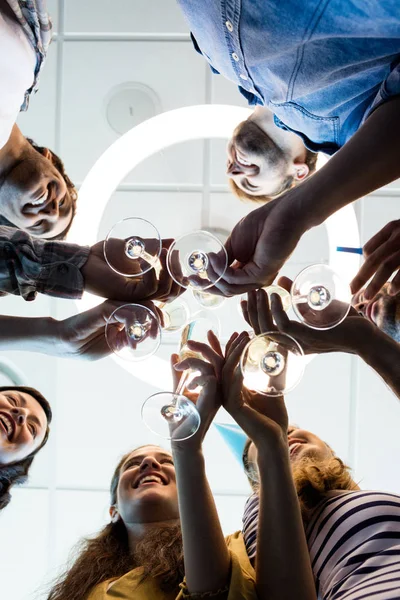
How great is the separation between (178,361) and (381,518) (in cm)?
51

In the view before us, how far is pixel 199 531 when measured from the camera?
1.15m

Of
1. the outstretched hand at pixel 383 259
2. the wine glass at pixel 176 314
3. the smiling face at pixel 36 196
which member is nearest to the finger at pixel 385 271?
the outstretched hand at pixel 383 259

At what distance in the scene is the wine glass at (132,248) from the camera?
117cm

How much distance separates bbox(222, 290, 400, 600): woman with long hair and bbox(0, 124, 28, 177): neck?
808 millimetres

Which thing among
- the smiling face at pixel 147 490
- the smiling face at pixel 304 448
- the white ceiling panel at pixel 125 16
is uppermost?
the white ceiling panel at pixel 125 16

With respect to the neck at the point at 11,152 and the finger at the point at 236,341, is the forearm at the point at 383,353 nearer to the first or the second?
the finger at the point at 236,341

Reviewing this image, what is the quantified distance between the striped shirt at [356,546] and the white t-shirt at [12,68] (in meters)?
1.02

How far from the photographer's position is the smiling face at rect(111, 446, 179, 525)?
154 cm

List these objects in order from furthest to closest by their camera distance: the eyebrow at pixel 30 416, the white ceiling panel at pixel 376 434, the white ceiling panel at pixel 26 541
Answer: the white ceiling panel at pixel 26 541 < the white ceiling panel at pixel 376 434 < the eyebrow at pixel 30 416

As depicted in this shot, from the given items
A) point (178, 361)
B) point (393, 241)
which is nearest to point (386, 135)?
point (393, 241)

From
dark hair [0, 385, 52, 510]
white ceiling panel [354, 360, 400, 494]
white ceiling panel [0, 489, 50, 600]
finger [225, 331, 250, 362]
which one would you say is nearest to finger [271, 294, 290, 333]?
finger [225, 331, 250, 362]

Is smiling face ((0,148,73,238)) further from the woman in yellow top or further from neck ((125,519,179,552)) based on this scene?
neck ((125,519,179,552))

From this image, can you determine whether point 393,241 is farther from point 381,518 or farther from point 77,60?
point 77,60

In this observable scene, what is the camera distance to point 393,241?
1.11m
